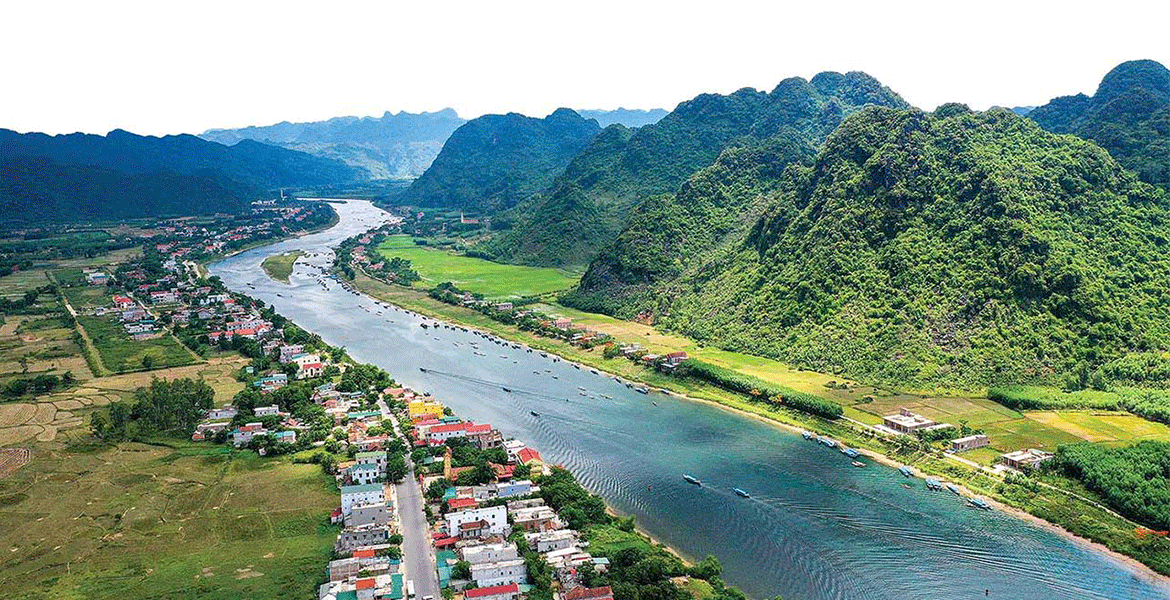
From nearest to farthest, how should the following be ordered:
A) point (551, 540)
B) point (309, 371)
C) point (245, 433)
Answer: point (551, 540)
point (245, 433)
point (309, 371)

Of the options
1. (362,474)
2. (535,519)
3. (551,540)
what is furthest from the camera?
(362,474)

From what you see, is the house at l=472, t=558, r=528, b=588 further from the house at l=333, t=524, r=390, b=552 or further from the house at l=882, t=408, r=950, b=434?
the house at l=882, t=408, r=950, b=434

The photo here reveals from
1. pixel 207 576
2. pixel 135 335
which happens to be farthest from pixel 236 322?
pixel 207 576

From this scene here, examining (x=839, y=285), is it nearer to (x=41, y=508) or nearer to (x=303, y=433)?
(x=303, y=433)

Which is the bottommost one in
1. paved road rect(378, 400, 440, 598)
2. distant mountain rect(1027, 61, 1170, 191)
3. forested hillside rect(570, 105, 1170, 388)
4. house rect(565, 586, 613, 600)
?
paved road rect(378, 400, 440, 598)

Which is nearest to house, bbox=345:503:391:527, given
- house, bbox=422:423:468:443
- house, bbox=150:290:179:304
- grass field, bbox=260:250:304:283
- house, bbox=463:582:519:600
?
house, bbox=463:582:519:600

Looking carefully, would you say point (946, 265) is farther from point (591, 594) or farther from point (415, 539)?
point (415, 539)

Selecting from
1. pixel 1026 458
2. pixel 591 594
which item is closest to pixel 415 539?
pixel 591 594
